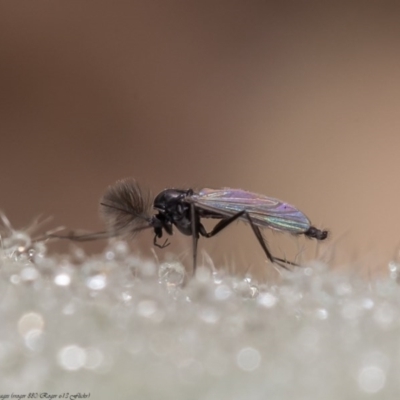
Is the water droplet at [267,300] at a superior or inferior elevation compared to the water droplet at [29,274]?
inferior

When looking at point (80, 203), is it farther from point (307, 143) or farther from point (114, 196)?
point (114, 196)

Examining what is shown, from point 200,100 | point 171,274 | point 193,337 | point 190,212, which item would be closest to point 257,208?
point 190,212

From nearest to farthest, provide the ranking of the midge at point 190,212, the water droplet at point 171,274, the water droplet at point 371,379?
the water droplet at point 371,379 → the water droplet at point 171,274 → the midge at point 190,212

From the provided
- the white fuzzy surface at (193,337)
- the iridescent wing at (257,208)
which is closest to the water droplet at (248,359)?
the white fuzzy surface at (193,337)

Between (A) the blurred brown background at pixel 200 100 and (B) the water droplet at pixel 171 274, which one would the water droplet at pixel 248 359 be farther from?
(A) the blurred brown background at pixel 200 100

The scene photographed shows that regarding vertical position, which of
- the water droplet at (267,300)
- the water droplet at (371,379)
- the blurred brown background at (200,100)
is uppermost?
the blurred brown background at (200,100)

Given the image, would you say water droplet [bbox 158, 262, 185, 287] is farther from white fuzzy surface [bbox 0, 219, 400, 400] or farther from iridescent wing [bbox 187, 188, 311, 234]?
iridescent wing [bbox 187, 188, 311, 234]

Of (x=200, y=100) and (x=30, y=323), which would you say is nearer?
(x=30, y=323)

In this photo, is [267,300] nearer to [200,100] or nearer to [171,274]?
[171,274]
